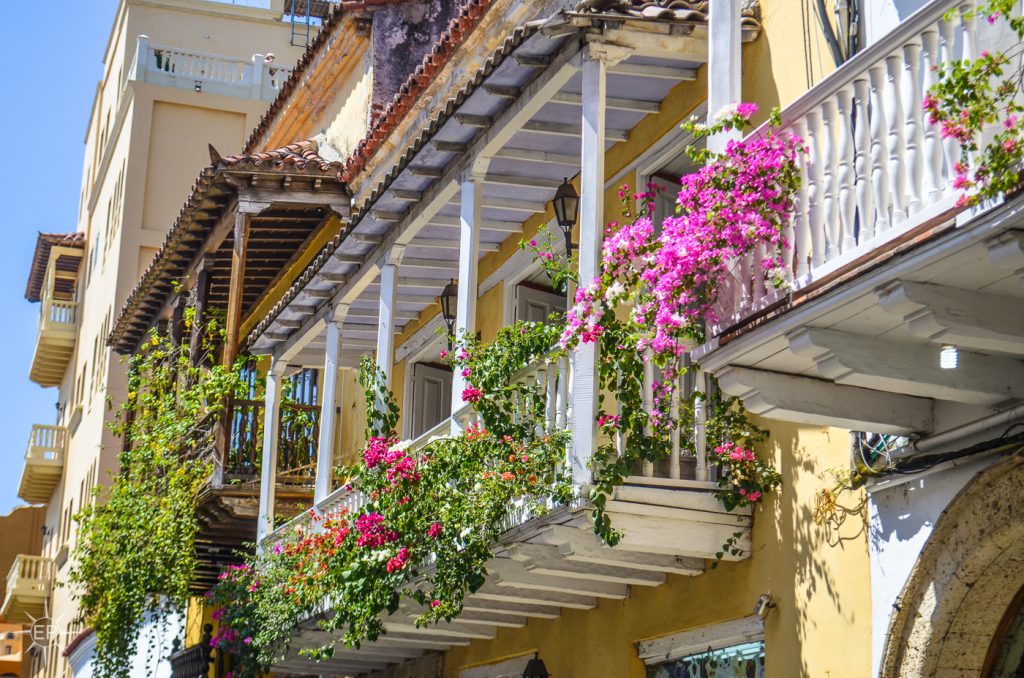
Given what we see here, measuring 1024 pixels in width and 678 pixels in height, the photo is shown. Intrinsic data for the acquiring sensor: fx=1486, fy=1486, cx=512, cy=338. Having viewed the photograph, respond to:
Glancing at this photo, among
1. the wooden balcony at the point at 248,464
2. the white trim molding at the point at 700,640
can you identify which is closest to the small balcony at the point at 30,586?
the wooden balcony at the point at 248,464

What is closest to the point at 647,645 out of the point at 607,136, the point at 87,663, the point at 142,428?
the point at 607,136

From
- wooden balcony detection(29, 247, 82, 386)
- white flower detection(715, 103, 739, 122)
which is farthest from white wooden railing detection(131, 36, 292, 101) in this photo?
white flower detection(715, 103, 739, 122)

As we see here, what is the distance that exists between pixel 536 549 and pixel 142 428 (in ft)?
29.4

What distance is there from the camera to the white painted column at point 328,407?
40.6 feet

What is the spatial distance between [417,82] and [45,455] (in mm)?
24102

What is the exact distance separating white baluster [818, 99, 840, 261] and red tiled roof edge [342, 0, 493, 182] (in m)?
7.57

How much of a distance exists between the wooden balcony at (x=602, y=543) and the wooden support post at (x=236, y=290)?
19.4ft

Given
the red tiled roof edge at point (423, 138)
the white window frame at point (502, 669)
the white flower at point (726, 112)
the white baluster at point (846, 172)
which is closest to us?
the white baluster at point (846, 172)

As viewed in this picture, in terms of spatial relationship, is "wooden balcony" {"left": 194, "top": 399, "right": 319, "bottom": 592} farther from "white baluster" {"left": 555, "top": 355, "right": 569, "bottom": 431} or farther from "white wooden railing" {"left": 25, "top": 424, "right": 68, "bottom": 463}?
"white wooden railing" {"left": 25, "top": 424, "right": 68, "bottom": 463}

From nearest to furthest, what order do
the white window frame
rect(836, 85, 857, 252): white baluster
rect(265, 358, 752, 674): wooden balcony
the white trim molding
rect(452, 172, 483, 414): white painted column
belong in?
1. rect(836, 85, 857, 252): white baluster
2. rect(265, 358, 752, 674): wooden balcony
3. the white trim molding
4. rect(452, 172, 483, 414): white painted column
5. the white window frame

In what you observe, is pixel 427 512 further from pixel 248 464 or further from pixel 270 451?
pixel 248 464

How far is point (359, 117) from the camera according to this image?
18594 millimetres

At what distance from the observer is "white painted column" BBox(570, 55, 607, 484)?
26.7 feet

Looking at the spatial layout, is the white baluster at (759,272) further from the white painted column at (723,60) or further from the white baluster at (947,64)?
the white baluster at (947,64)
